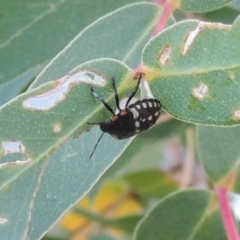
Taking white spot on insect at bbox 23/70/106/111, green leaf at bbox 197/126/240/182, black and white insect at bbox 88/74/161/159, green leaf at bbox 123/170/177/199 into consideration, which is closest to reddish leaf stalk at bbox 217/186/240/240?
green leaf at bbox 197/126/240/182

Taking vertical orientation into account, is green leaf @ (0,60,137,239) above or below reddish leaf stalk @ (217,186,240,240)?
above

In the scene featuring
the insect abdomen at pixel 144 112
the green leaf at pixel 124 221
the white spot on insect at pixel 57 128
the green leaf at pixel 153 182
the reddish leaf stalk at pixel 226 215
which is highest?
the white spot on insect at pixel 57 128

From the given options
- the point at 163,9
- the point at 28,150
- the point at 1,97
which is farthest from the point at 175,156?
the point at 28,150

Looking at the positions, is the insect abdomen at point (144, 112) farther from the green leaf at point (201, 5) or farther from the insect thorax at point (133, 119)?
the green leaf at point (201, 5)

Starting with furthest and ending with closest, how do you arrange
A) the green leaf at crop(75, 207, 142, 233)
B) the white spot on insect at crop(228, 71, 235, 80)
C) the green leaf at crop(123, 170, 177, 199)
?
the green leaf at crop(123, 170, 177, 199), the green leaf at crop(75, 207, 142, 233), the white spot on insect at crop(228, 71, 235, 80)

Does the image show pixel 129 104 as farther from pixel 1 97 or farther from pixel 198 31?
pixel 1 97

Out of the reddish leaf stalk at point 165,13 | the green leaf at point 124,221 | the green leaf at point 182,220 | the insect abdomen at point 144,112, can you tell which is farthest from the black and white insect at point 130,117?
the green leaf at point 124,221

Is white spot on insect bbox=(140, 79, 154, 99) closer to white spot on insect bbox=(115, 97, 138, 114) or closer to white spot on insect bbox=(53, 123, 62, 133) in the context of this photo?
white spot on insect bbox=(115, 97, 138, 114)
